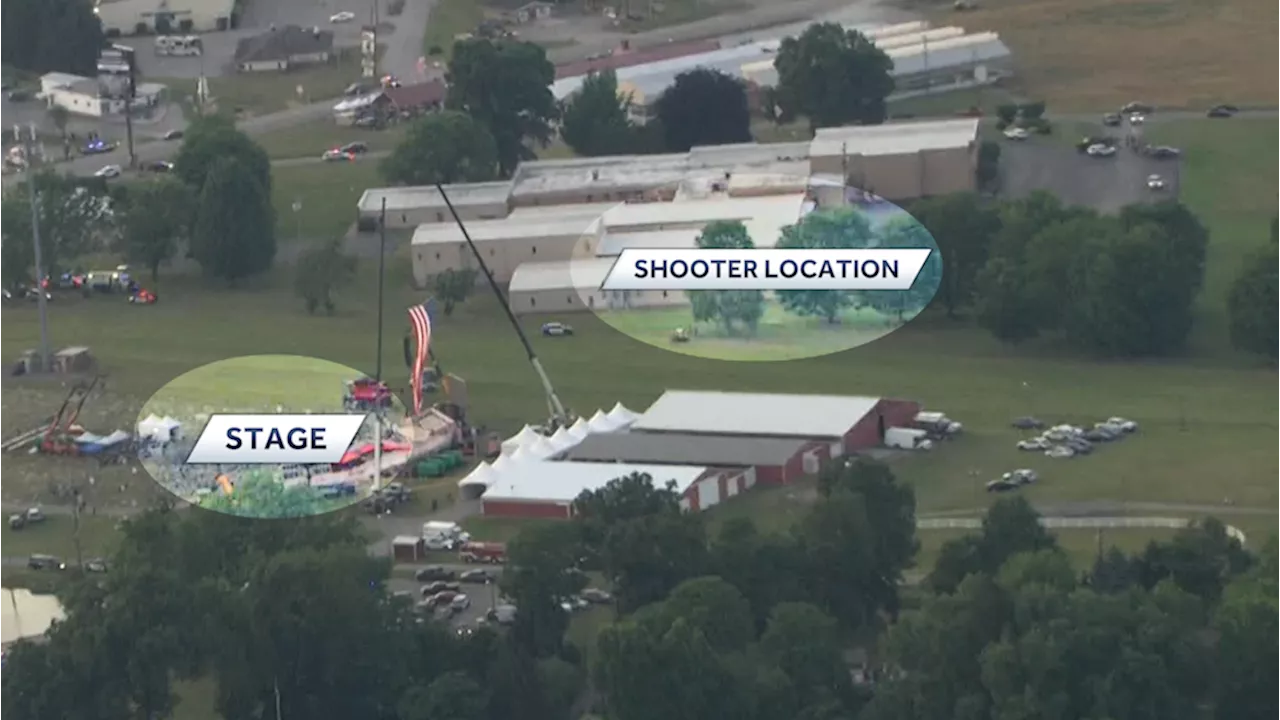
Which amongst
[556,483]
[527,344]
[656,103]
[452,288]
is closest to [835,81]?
[656,103]

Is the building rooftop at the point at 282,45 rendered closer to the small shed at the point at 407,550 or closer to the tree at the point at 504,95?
the tree at the point at 504,95

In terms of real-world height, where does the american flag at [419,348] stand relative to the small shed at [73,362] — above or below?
above

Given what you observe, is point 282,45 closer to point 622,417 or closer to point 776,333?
point 622,417

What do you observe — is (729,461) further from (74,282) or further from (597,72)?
(597,72)

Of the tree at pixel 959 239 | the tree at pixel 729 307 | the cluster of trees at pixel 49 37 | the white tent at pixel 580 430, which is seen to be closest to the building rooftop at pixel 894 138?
the tree at pixel 959 239
